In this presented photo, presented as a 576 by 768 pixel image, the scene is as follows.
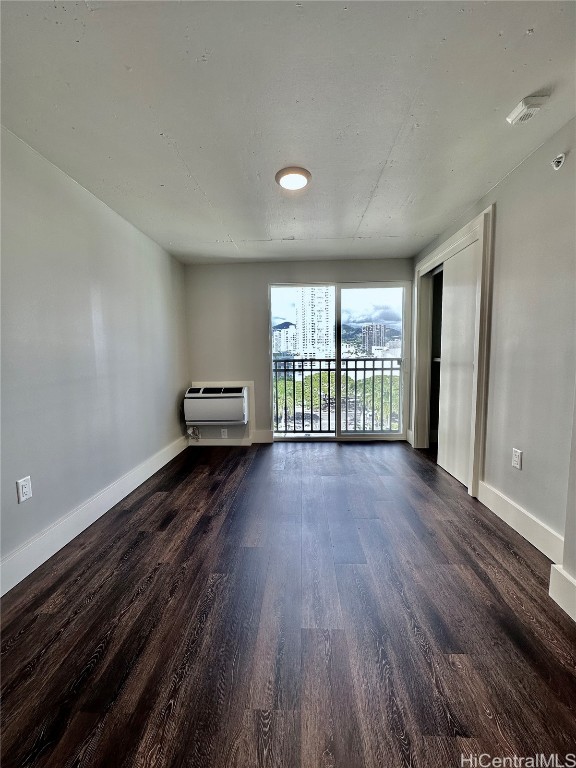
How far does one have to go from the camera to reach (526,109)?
1279 millimetres

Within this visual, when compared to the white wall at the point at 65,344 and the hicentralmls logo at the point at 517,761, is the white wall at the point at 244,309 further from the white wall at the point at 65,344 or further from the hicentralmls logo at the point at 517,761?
the hicentralmls logo at the point at 517,761

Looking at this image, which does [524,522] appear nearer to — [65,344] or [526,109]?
[526,109]

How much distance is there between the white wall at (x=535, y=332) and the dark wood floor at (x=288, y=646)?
39 centimetres

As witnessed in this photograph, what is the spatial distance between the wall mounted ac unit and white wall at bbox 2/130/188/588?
0.66 meters

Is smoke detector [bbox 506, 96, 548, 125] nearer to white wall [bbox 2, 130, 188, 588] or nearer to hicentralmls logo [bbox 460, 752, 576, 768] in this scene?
hicentralmls logo [bbox 460, 752, 576, 768]

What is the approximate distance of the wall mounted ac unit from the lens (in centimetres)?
336

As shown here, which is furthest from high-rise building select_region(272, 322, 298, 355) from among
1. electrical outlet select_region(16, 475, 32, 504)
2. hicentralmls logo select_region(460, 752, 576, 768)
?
hicentralmls logo select_region(460, 752, 576, 768)

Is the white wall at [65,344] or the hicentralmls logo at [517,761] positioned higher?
the white wall at [65,344]

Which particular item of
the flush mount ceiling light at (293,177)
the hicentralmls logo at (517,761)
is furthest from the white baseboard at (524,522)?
the flush mount ceiling light at (293,177)

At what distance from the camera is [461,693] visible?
906mm

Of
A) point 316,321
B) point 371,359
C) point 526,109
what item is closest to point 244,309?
point 316,321

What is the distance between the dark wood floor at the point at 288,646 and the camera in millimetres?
797

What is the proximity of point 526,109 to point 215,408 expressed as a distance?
3200 millimetres

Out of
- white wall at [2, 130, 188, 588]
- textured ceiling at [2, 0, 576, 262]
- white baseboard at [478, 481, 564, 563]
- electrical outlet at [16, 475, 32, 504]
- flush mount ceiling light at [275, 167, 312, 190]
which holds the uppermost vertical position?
textured ceiling at [2, 0, 576, 262]
